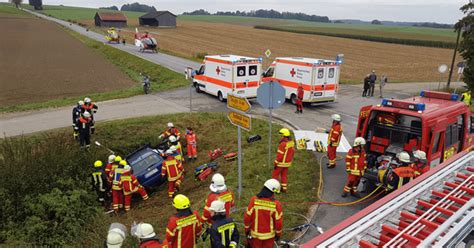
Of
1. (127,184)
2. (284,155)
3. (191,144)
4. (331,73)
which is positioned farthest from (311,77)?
(127,184)

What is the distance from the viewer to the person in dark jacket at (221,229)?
4961 millimetres

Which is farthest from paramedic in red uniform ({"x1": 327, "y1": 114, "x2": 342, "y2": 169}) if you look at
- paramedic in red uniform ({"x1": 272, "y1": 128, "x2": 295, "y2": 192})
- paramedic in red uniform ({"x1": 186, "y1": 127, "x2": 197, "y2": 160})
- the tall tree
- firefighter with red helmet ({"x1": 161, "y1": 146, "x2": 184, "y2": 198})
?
the tall tree

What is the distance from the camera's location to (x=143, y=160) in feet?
38.0

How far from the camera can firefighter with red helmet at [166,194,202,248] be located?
17.4 feet

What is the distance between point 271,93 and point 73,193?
20.1 feet

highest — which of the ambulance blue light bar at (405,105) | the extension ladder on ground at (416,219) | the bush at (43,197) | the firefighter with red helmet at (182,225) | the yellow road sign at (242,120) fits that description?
the ambulance blue light bar at (405,105)

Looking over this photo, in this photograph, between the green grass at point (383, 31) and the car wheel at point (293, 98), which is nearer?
the car wheel at point (293, 98)

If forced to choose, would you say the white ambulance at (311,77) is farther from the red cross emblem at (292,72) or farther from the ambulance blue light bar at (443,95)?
the ambulance blue light bar at (443,95)

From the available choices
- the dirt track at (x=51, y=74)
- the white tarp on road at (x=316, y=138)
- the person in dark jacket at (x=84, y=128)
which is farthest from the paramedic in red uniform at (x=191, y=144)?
the dirt track at (x=51, y=74)

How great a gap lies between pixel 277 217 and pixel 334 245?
7.11ft

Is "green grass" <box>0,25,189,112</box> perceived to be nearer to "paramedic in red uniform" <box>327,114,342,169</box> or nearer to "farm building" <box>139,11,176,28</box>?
"paramedic in red uniform" <box>327,114,342,169</box>

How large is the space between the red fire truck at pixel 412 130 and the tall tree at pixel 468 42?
14.5 metres

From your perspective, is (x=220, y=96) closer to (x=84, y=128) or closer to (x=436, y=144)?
(x=84, y=128)

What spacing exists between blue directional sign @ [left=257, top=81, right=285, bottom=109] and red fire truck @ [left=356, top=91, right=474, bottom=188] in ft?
7.64
